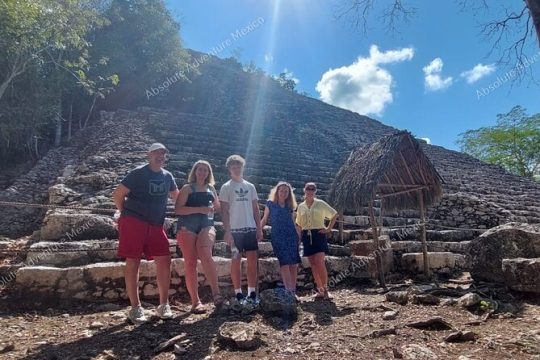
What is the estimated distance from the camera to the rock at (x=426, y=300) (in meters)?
3.51

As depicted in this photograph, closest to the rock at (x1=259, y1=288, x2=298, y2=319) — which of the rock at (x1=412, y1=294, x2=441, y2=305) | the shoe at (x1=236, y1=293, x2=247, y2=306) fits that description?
the shoe at (x1=236, y1=293, x2=247, y2=306)

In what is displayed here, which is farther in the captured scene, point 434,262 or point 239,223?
point 434,262

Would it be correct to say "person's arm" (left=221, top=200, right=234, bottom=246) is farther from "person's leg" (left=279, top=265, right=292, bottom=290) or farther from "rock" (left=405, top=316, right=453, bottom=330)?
"rock" (left=405, top=316, right=453, bottom=330)

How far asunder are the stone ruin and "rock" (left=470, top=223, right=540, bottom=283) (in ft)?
0.04

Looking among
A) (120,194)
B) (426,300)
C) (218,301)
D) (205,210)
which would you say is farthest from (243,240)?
(426,300)

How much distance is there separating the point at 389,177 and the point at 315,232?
211cm

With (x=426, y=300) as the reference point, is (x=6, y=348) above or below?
below

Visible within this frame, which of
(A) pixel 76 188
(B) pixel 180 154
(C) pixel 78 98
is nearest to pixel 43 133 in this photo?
(C) pixel 78 98

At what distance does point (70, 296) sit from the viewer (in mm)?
3572

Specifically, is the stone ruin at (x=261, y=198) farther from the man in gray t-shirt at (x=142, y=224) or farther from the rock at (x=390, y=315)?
the rock at (x=390, y=315)

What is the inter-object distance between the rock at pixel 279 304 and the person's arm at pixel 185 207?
1.01 metres

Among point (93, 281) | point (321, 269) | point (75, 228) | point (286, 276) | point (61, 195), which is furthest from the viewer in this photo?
point (61, 195)

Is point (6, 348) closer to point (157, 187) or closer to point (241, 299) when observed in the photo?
point (157, 187)

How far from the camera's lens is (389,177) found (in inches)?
221
